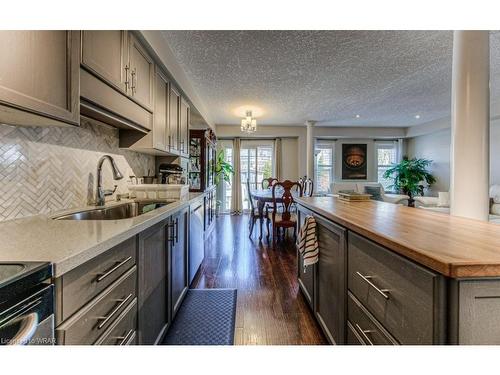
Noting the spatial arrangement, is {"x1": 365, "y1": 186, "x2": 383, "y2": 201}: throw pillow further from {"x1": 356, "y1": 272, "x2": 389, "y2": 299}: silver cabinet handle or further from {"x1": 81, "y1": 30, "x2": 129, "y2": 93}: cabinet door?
{"x1": 81, "y1": 30, "x2": 129, "y2": 93}: cabinet door

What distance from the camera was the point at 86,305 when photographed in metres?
0.81

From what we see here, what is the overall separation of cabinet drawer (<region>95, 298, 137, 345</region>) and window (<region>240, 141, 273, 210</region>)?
6517 millimetres

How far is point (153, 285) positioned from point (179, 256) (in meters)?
0.58

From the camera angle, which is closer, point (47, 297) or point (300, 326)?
point (47, 297)

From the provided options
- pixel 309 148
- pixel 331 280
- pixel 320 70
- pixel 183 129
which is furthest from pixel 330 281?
pixel 309 148

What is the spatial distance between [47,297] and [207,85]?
3818 mm

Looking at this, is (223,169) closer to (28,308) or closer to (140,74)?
(140,74)

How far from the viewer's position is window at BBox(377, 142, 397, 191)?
8.18 metres

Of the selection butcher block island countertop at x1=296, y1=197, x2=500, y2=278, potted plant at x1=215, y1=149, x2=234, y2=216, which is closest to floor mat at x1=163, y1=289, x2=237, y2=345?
butcher block island countertop at x1=296, y1=197, x2=500, y2=278

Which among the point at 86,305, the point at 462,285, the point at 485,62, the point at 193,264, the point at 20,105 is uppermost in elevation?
the point at 485,62

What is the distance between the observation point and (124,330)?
105 centimetres

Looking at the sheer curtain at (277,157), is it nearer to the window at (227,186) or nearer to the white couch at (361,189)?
the window at (227,186)
